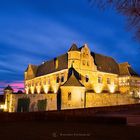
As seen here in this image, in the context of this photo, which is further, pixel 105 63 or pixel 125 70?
pixel 125 70

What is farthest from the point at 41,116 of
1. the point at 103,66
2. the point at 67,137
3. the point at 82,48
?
the point at 103,66

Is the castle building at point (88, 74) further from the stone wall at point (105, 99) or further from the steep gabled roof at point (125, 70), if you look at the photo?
the stone wall at point (105, 99)

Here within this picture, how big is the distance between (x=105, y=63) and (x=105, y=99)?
13.5m

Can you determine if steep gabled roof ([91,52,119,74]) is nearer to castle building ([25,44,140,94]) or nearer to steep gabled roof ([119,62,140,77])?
castle building ([25,44,140,94])

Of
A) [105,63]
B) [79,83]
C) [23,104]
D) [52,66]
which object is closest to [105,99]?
[79,83]

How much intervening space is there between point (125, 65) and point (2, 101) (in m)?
29.1

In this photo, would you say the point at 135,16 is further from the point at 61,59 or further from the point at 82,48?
the point at 61,59

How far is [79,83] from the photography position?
1886 inches

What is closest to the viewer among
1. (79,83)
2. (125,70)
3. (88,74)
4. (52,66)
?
→ (79,83)

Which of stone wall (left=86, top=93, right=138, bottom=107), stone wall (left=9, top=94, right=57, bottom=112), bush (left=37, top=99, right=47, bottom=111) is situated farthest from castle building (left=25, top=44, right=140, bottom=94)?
bush (left=37, top=99, right=47, bottom=111)

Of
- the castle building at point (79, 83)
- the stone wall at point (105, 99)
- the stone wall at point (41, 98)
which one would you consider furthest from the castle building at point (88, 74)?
the stone wall at point (41, 98)

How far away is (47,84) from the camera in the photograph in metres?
60.6

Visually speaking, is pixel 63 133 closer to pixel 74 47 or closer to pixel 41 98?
pixel 41 98

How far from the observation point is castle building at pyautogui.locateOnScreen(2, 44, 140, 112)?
4750 cm
